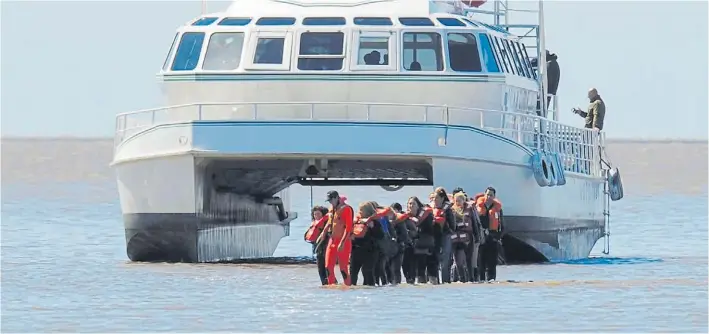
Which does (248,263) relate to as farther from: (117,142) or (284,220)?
(284,220)

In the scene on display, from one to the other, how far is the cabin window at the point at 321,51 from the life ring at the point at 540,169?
Answer: 3169 mm

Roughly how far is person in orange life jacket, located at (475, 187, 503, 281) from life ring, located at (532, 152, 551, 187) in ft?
9.64

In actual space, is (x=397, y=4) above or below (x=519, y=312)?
above

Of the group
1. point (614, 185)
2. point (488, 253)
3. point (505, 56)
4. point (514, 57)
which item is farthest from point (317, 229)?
point (614, 185)

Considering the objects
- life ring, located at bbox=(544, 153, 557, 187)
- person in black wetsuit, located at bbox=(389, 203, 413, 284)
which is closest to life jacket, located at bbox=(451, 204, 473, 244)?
person in black wetsuit, located at bbox=(389, 203, 413, 284)

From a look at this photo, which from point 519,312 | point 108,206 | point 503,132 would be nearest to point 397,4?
point 503,132

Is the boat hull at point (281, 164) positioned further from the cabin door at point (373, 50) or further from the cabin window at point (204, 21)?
the cabin window at point (204, 21)

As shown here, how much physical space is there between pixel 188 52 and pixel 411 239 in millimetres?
7055

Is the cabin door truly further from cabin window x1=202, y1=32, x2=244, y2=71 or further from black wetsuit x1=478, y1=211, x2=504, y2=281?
black wetsuit x1=478, y1=211, x2=504, y2=281

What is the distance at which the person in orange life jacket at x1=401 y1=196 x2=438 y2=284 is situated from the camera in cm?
3109

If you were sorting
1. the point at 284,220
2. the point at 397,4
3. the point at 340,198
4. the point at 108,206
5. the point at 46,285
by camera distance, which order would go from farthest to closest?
the point at 108,206 < the point at 284,220 < the point at 397,4 < the point at 46,285 < the point at 340,198

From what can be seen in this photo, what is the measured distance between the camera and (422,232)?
1230 inches

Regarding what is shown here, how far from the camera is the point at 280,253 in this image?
44.5 meters

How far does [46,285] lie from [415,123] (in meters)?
5.55
